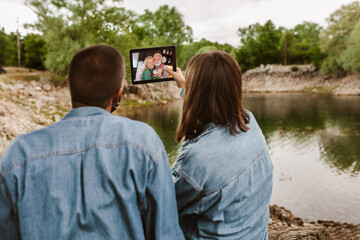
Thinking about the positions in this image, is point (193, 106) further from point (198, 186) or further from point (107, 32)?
point (107, 32)

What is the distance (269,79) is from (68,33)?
32.0 metres

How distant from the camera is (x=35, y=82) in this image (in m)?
Answer: 26.0

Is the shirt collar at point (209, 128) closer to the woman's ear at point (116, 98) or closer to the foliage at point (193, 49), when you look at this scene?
the woman's ear at point (116, 98)

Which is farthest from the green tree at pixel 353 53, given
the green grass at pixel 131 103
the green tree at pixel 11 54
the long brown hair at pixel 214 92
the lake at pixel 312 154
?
the long brown hair at pixel 214 92

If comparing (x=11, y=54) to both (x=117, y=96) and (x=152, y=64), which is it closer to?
(x=152, y=64)

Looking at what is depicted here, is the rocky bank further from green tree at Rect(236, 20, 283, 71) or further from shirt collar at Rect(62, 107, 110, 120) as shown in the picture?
green tree at Rect(236, 20, 283, 71)

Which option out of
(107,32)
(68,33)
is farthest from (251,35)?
(68,33)

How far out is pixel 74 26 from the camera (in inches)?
1097

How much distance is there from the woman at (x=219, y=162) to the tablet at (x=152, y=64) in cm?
80

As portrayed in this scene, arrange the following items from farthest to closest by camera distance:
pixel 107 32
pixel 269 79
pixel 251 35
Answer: pixel 251 35 → pixel 269 79 → pixel 107 32

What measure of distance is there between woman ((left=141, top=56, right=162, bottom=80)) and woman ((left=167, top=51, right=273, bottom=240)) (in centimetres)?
80

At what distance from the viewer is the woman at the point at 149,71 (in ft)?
8.88

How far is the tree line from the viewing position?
27.4 meters

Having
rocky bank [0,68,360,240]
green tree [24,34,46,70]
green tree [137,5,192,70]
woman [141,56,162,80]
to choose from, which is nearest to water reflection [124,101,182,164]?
rocky bank [0,68,360,240]
